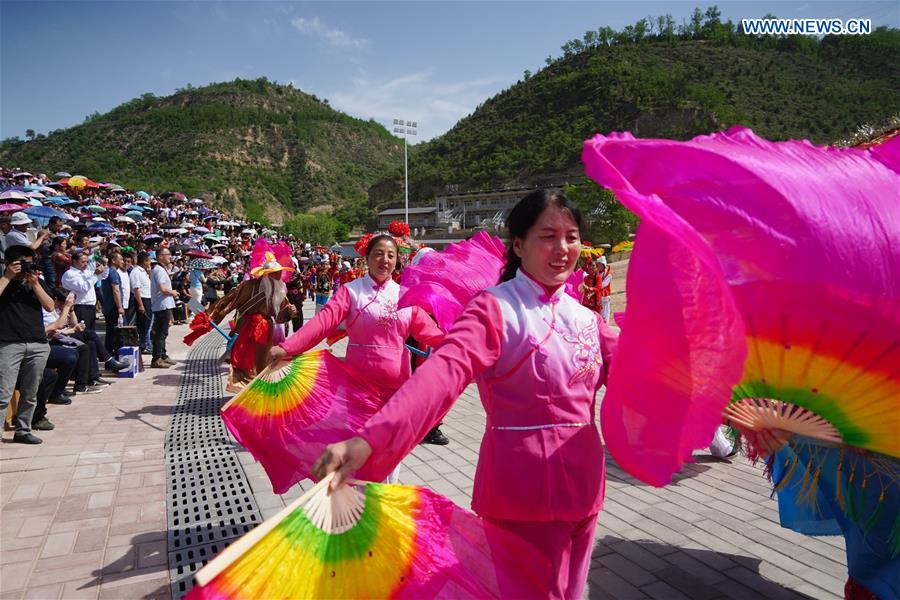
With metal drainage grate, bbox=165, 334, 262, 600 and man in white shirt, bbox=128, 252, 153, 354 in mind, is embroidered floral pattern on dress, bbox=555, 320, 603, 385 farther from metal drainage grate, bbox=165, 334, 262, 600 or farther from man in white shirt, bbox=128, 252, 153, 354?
man in white shirt, bbox=128, 252, 153, 354

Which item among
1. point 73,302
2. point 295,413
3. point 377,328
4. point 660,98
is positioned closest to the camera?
point 295,413

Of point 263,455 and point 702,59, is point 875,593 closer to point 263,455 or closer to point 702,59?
point 263,455

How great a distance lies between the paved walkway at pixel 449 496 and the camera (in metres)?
3.04

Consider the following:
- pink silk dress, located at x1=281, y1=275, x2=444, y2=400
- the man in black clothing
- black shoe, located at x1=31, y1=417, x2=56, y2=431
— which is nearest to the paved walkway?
black shoe, located at x1=31, y1=417, x2=56, y2=431

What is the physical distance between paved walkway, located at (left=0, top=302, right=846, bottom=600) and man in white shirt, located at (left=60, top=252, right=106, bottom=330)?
141 inches

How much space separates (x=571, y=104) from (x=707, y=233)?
325ft

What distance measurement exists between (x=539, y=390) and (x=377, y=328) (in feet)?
7.05

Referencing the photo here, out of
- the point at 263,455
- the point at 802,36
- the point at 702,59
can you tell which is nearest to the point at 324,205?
the point at 702,59

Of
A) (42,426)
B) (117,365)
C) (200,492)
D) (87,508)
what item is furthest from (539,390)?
(117,365)

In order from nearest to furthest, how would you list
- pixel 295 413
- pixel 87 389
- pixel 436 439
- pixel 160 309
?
pixel 295 413 < pixel 436 439 < pixel 87 389 < pixel 160 309

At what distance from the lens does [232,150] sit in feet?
368

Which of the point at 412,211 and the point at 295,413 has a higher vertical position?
the point at 412,211

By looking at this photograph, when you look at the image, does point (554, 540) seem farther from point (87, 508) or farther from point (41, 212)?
point (41, 212)

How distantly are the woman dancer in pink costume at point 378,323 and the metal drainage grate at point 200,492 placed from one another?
1.20 metres
